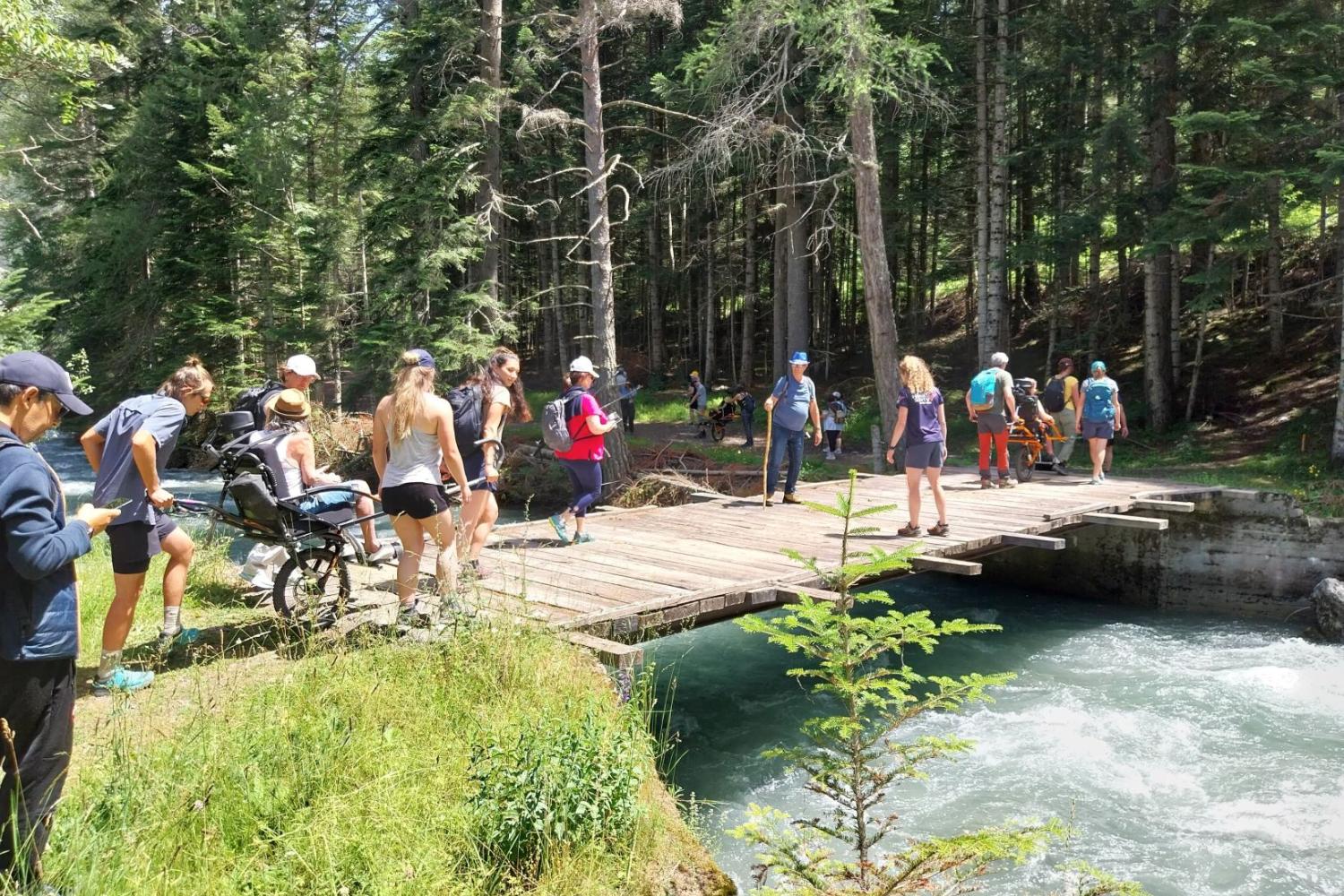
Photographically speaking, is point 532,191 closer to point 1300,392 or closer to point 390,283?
point 390,283

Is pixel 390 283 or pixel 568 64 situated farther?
pixel 568 64

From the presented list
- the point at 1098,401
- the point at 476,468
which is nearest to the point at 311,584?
the point at 476,468

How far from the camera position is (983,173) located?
22703 millimetres

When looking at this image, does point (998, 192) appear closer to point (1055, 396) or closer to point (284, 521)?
point (1055, 396)

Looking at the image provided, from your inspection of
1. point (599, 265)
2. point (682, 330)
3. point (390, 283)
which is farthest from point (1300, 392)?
point (682, 330)

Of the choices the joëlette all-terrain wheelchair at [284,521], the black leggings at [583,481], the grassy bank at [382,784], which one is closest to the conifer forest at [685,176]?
the joëlette all-terrain wheelchair at [284,521]

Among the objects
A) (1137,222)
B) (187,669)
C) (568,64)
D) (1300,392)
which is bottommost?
(187,669)

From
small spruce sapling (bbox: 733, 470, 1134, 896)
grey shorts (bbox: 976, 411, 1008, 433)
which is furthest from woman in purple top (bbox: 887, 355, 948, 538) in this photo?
small spruce sapling (bbox: 733, 470, 1134, 896)

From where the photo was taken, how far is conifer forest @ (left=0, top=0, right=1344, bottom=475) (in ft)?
54.1

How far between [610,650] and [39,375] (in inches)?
143

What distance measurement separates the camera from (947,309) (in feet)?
116

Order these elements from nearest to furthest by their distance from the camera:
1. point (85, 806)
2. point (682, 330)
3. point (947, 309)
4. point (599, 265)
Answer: point (85, 806) → point (599, 265) → point (947, 309) → point (682, 330)

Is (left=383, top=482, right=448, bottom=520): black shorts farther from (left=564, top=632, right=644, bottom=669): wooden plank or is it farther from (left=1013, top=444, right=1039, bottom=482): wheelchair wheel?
(left=1013, top=444, right=1039, bottom=482): wheelchair wheel

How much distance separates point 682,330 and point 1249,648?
3063cm
